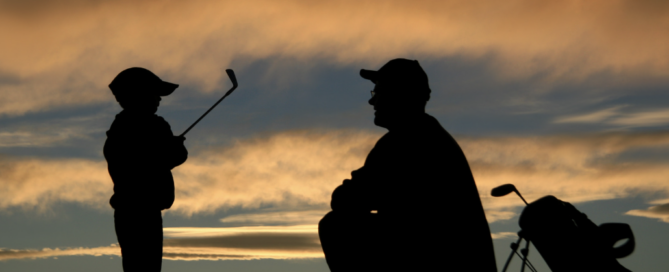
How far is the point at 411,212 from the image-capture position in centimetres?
561

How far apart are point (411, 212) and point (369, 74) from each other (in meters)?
1.48

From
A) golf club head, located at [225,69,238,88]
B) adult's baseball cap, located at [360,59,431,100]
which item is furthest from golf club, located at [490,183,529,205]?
golf club head, located at [225,69,238,88]

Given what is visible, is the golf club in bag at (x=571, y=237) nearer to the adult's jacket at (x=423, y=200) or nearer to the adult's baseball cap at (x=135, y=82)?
the adult's jacket at (x=423, y=200)

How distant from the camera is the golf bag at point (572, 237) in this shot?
24.0 ft

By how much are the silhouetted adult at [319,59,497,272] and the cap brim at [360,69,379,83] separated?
606mm

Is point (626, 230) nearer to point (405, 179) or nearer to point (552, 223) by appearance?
point (552, 223)

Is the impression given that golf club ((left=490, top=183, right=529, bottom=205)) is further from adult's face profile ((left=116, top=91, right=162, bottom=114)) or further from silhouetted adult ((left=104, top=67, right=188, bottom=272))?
adult's face profile ((left=116, top=91, right=162, bottom=114))

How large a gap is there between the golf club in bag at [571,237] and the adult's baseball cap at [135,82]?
Answer: 14.9 ft

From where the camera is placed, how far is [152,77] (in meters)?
8.09

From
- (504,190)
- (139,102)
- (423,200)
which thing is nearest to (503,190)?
(504,190)

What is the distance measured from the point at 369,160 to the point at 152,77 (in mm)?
3471

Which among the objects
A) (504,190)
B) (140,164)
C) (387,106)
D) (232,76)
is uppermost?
(232,76)

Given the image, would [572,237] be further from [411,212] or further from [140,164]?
[140,164]

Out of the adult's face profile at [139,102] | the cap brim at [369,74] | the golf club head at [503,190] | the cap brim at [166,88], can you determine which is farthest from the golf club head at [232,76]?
the golf club head at [503,190]
